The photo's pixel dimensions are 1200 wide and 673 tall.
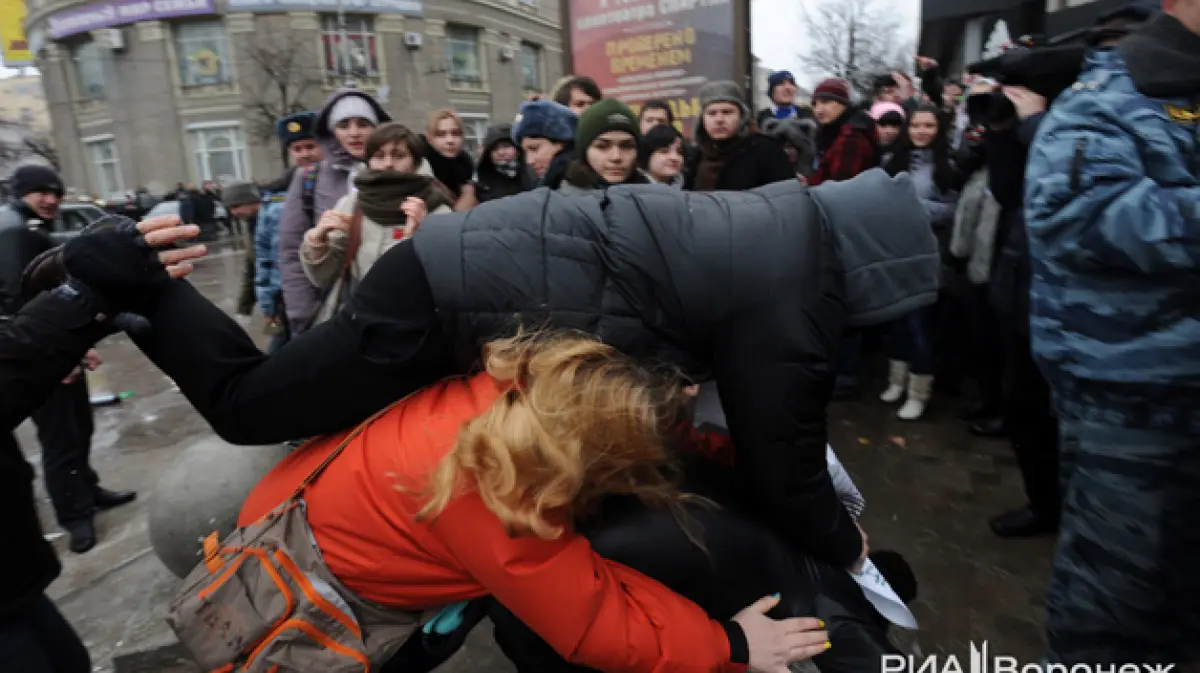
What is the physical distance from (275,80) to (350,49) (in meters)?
3.17

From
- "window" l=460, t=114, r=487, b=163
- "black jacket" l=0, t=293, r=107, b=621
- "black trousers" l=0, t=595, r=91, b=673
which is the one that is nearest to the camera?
"black jacket" l=0, t=293, r=107, b=621

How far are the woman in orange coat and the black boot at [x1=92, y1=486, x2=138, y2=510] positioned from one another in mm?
3210

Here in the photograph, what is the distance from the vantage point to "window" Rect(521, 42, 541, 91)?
3192 centimetres

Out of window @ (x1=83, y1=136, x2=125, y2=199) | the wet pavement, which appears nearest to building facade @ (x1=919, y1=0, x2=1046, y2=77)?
the wet pavement

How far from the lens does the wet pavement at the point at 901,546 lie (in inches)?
96.5

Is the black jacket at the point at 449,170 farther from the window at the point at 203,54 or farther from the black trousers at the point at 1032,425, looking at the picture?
the window at the point at 203,54

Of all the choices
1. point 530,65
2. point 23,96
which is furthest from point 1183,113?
point 23,96

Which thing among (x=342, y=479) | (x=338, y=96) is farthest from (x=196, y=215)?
(x=342, y=479)

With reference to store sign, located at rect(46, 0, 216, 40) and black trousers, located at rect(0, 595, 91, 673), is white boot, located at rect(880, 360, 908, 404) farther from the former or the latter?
store sign, located at rect(46, 0, 216, 40)

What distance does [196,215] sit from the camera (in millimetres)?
20734

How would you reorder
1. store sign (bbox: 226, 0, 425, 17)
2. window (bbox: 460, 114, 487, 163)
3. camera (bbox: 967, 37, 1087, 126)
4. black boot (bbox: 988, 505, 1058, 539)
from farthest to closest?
window (bbox: 460, 114, 487, 163) → store sign (bbox: 226, 0, 425, 17) → black boot (bbox: 988, 505, 1058, 539) → camera (bbox: 967, 37, 1087, 126)

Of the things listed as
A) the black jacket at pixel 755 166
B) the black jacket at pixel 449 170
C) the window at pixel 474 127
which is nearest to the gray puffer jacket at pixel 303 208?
the black jacket at pixel 449 170

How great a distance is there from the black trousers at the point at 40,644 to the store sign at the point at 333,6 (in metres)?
28.3

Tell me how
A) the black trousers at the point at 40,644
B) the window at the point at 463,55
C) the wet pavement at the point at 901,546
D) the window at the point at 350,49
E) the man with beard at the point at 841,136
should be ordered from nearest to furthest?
the black trousers at the point at 40,644
the wet pavement at the point at 901,546
the man with beard at the point at 841,136
the window at the point at 350,49
the window at the point at 463,55
